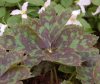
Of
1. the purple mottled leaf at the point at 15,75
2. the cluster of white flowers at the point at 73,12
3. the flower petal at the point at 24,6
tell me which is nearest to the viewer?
the purple mottled leaf at the point at 15,75

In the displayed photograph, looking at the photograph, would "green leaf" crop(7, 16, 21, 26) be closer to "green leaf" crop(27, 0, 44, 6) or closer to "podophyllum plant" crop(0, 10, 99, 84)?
"green leaf" crop(27, 0, 44, 6)

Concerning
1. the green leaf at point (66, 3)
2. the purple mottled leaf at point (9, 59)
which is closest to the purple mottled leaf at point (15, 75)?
the purple mottled leaf at point (9, 59)

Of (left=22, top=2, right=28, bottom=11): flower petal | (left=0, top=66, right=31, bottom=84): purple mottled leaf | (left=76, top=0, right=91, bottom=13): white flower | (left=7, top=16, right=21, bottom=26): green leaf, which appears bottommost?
(left=0, top=66, right=31, bottom=84): purple mottled leaf

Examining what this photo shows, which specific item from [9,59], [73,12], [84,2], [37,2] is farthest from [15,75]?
[84,2]

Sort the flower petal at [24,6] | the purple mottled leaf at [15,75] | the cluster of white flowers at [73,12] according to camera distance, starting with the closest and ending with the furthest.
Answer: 1. the purple mottled leaf at [15,75]
2. the cluster of white flowers at [73,12]
3. the flower petal at [24,6]

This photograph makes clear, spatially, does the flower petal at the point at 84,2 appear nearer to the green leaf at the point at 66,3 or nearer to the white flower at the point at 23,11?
the green leaf at the point at 66,3

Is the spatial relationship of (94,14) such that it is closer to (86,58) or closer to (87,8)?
(87,8)

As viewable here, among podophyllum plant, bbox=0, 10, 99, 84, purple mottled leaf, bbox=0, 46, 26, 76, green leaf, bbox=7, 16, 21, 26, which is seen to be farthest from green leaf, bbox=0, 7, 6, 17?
purple mottled leaf, bbox=0, 46, 26, 76

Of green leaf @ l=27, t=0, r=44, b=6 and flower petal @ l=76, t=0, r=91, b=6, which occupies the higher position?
green leaf @ l=27, t=0, r=44, b=6

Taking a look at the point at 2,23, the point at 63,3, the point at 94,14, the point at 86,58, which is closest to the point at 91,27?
the point at 94,14
